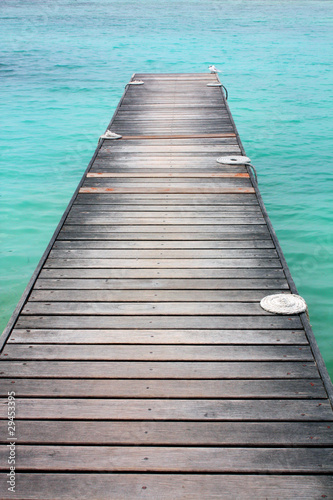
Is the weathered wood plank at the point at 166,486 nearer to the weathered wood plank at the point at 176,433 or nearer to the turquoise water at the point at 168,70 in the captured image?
the weathered wood plank at the point at 176,433

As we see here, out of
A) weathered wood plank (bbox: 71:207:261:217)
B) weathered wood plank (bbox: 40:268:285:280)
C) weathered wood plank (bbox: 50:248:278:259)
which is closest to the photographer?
weathered wood plank (bbox: 40:268:285:280)

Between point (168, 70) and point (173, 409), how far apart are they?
1847cm

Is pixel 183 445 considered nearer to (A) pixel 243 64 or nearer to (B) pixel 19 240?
(B) pixel 19 240

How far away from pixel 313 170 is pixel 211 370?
7569mm

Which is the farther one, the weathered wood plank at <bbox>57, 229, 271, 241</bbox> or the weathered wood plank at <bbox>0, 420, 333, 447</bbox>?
the weathered wood plank at <bbox>57, 229, 271, 241</bbox>

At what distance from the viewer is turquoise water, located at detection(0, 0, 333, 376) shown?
706 cm

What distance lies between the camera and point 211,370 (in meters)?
2.81

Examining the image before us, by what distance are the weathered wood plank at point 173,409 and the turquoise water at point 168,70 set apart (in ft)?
8.14

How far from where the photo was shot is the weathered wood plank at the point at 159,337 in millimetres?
3035

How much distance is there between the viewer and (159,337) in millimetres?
3078

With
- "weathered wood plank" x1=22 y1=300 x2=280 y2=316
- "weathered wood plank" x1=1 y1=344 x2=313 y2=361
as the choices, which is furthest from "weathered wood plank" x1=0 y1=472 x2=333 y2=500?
"weathered wood plank" x1=22 y1=300 x2=280 y2=316

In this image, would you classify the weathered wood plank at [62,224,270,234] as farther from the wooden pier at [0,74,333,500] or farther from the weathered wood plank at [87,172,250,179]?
the weathered wood plank at [87,172,250,179]

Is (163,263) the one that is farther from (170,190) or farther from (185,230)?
(170,190)

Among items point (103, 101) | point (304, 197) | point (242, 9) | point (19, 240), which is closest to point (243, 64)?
point (103, 101)
